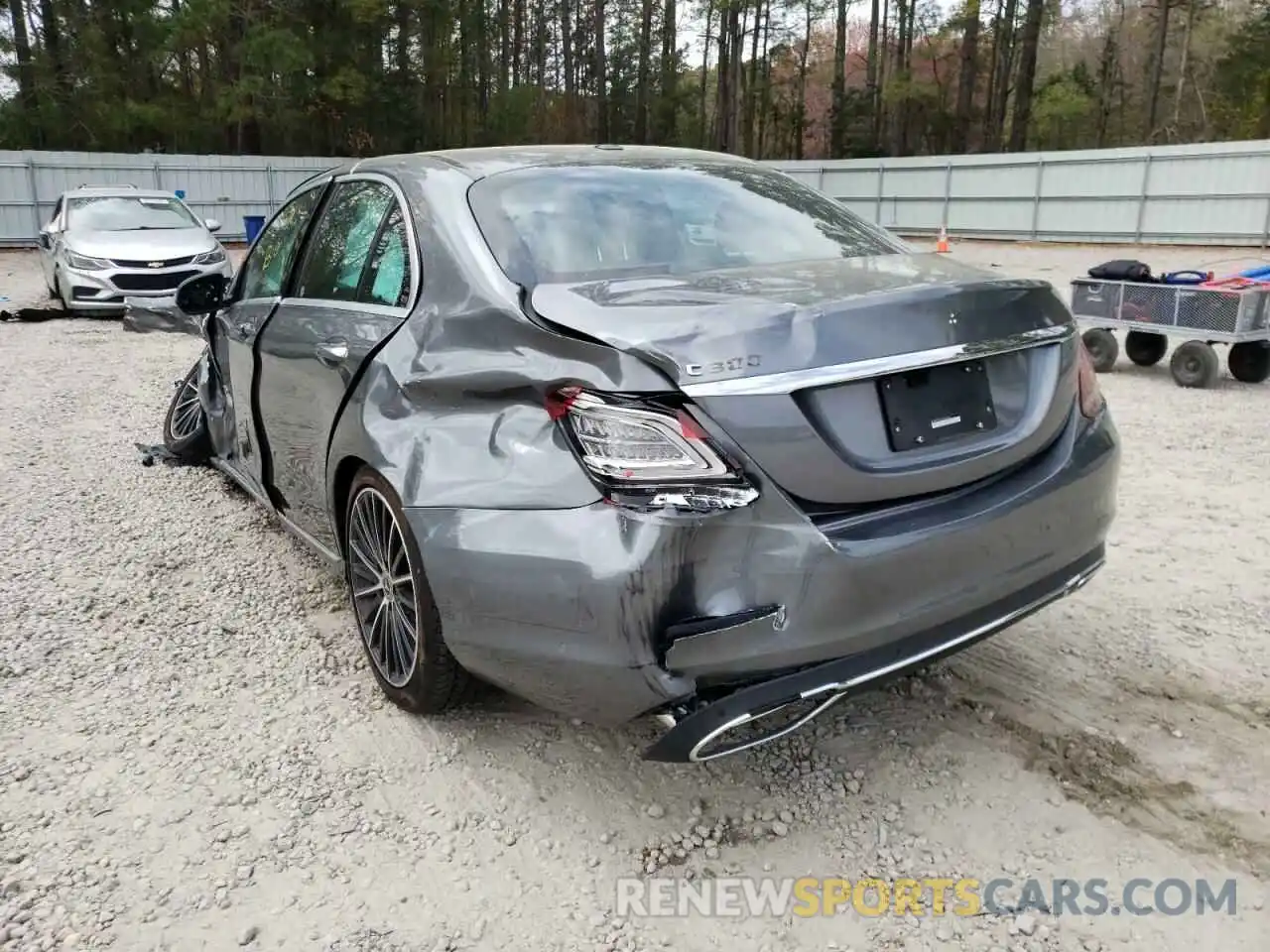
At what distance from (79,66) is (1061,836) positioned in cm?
3583

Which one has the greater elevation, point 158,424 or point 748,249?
point 748,249

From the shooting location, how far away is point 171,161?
26016 mm

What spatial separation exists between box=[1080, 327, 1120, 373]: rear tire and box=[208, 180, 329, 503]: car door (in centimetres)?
687

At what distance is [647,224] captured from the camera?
10.1 ft

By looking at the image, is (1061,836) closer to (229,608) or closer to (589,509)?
(589,509)

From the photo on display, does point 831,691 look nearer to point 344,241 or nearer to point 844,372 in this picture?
point 844,372

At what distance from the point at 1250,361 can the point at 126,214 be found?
12.9 metres

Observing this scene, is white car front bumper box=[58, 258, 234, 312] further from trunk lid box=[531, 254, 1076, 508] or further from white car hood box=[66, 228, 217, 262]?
trunk lid box=[531, 254, 1076, 508]

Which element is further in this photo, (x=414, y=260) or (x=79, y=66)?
(x=79, y=66)

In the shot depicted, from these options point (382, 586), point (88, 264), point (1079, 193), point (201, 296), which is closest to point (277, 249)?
point (201, 296)

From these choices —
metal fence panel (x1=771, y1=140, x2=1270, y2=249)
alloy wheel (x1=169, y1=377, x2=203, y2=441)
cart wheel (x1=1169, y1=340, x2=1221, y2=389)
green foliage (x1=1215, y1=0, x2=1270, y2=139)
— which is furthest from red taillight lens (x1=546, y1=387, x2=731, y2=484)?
green foliage (x1=1215, y1=0, x2=1270, y2=139)

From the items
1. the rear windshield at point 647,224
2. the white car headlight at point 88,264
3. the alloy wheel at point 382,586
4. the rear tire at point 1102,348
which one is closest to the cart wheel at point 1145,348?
the rear tire at point 1102,348

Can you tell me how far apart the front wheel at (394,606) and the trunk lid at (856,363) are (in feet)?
2.68

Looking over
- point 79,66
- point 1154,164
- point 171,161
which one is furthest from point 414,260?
point 79,66
